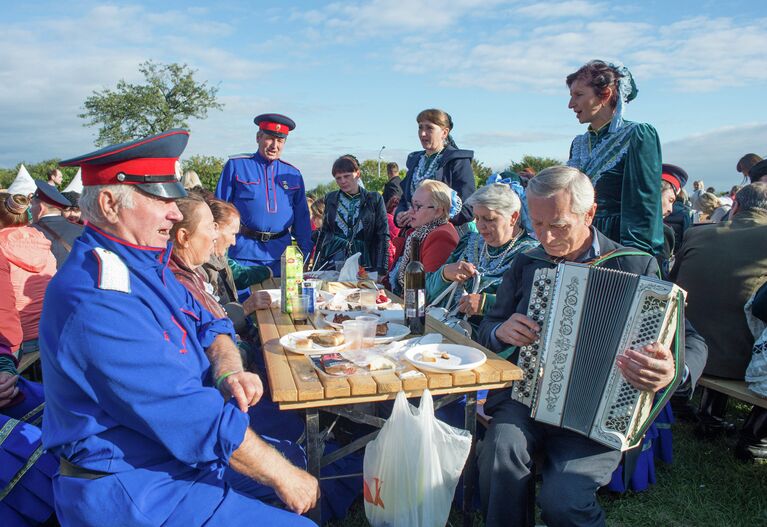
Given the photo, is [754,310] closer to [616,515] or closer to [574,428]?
[616,515]

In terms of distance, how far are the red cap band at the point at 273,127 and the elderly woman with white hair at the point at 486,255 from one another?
8.39ft

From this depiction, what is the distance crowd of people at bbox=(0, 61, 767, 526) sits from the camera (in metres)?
1.64

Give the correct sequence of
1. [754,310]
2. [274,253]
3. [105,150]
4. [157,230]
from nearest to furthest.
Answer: [105,150] → [157,230] → [754,310] → [274,253]

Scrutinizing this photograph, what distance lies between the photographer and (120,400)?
5.22 ft

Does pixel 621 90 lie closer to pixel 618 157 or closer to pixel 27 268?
Answer: pixel 618 157

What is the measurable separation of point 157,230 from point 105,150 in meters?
0.31

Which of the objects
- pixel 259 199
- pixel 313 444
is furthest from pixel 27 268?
pixel 313 444

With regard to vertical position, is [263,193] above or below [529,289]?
above

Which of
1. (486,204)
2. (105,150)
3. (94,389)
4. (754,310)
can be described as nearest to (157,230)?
(105,150)

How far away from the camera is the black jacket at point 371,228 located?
599cm

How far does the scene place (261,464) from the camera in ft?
5.92

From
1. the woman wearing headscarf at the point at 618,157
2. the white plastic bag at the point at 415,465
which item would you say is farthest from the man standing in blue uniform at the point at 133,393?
the woman wearing headscarf at the point at 618,157

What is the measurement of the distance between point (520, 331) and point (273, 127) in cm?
374

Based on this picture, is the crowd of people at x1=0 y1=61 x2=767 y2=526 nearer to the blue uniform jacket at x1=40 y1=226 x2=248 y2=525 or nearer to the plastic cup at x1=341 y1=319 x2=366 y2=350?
the blue uniform jacket at x1=40 y1=226 x2=248 y2=525
